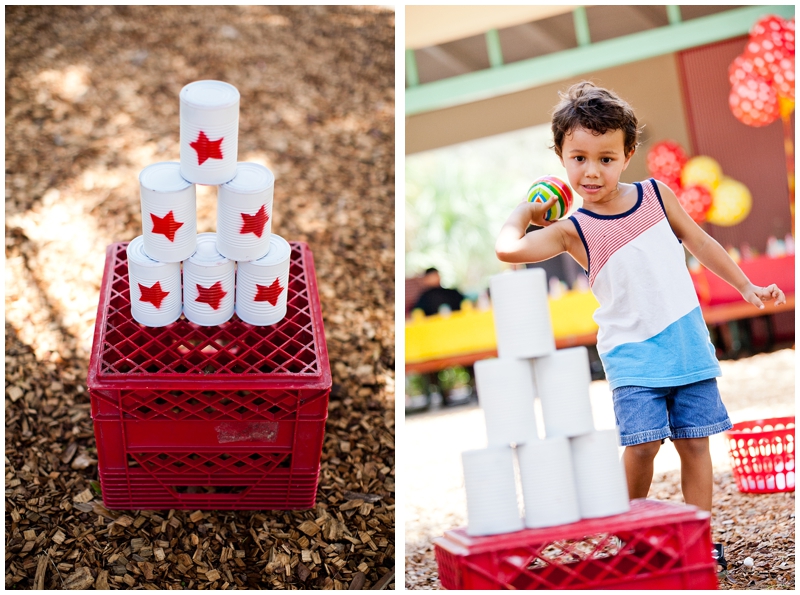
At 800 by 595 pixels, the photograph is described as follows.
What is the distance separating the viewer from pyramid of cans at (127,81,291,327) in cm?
196

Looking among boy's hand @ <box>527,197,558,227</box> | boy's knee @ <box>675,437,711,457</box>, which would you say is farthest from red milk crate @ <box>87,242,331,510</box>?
boy's knee @ <box>675,437,711,457</box>

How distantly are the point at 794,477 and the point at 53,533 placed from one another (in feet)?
8.79

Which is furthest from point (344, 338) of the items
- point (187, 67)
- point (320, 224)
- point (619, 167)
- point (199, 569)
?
point (187, 67)

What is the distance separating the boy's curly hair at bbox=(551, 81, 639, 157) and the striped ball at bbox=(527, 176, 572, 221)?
0.11 m

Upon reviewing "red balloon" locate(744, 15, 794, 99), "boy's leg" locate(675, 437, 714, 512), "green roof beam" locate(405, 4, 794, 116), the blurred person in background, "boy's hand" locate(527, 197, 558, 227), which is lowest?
"boy's leg" locate(675, 437, 714, 512)

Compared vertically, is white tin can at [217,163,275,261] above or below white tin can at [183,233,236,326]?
above

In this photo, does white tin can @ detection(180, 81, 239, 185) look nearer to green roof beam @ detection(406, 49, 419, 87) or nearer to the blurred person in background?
the blurred person in background

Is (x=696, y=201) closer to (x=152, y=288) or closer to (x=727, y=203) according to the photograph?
(x=727, y=203)

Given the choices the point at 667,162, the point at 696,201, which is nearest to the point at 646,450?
the point at 696,201

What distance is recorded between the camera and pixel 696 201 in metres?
6.10

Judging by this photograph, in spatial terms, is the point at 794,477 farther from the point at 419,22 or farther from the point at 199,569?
the point at 419,22

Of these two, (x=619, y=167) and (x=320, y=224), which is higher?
(x=320, y=224)

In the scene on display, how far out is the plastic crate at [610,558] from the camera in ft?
5.42

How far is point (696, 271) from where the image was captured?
5.67 metres
